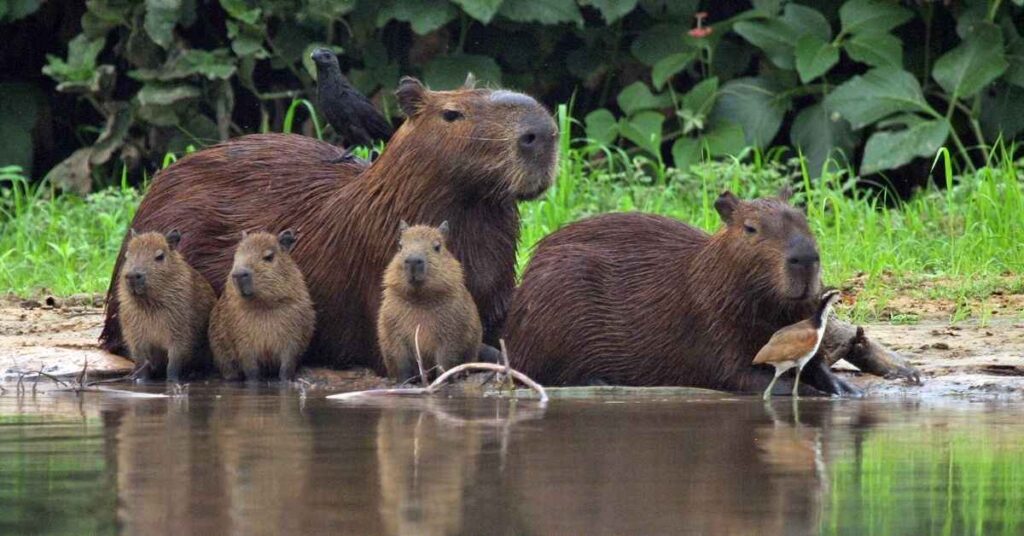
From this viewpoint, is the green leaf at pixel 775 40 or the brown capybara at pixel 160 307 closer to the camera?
the brown capybara at pixel 160 307

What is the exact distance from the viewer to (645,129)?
933 cm

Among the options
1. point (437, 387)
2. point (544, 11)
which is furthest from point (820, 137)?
point (437, 387)

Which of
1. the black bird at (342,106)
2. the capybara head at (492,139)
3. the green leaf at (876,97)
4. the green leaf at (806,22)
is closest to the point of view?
the capybara head at (492,139)

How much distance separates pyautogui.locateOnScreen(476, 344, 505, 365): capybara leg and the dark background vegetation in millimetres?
3065

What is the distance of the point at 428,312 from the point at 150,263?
0.96 m

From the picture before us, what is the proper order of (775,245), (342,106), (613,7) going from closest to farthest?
(775,245), (342,106), (613,7)

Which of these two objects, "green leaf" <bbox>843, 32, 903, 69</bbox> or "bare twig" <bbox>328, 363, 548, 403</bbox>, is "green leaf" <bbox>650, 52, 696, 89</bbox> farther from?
"bare twig" <bbox>328, 363, 548, 403</bbox>

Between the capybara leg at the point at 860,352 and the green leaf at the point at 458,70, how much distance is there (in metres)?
3.83

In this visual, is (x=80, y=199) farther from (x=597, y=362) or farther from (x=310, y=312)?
(x=597, y=362)

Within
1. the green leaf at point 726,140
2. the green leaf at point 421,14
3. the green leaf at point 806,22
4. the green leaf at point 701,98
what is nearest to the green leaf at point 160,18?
the green leaf at point 421,14

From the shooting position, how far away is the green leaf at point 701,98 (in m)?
9.23

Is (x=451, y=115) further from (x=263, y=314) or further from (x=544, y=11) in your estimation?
(x=544, y=11)

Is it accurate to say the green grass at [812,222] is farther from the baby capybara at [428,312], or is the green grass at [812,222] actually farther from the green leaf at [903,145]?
the baby capybara at [428,312]

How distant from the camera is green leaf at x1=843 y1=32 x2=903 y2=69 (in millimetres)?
9039
